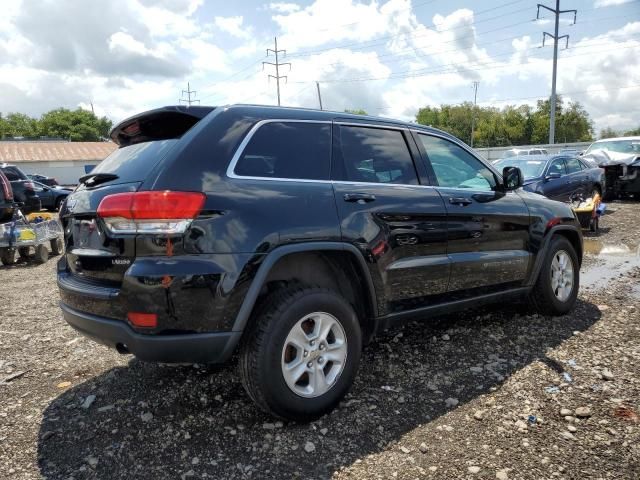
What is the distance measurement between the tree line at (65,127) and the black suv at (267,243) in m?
90.9

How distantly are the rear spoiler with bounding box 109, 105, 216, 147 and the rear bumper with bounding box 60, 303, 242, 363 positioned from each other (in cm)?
112

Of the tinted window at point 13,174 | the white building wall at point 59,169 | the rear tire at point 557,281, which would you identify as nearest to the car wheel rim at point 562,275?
the rear tire at point 557,281

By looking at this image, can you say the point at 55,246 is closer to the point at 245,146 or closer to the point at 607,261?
the point at 245,146

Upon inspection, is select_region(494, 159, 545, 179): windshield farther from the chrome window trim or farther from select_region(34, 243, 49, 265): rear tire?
select_region(34, 243, 49, 265): rear tire

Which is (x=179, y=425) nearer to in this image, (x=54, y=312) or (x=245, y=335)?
(x=245, y=335)

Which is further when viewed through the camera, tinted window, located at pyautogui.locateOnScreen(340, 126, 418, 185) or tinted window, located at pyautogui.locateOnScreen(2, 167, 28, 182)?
tinted window, located at pyautogui.locateOnScreen(2, 167, 28, 182)

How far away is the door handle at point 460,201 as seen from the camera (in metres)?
3.77

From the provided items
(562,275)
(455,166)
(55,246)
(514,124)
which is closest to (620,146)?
(562,275)

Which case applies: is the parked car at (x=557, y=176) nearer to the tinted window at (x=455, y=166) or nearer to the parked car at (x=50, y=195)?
the tinted window at (x=455, y=166)

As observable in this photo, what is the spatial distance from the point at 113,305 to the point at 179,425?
87cm

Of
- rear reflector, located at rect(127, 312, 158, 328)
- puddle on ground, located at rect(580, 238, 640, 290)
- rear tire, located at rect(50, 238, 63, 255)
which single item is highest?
rear reflector, located at rect(127, 312, 158, 328)

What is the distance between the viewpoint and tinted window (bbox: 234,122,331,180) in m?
2.84

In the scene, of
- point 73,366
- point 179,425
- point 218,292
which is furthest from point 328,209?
point 73,366

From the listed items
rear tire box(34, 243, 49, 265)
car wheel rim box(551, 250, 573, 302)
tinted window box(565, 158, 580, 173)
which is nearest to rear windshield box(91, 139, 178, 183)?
car wheel rim box(551, 250, 573, 302)
